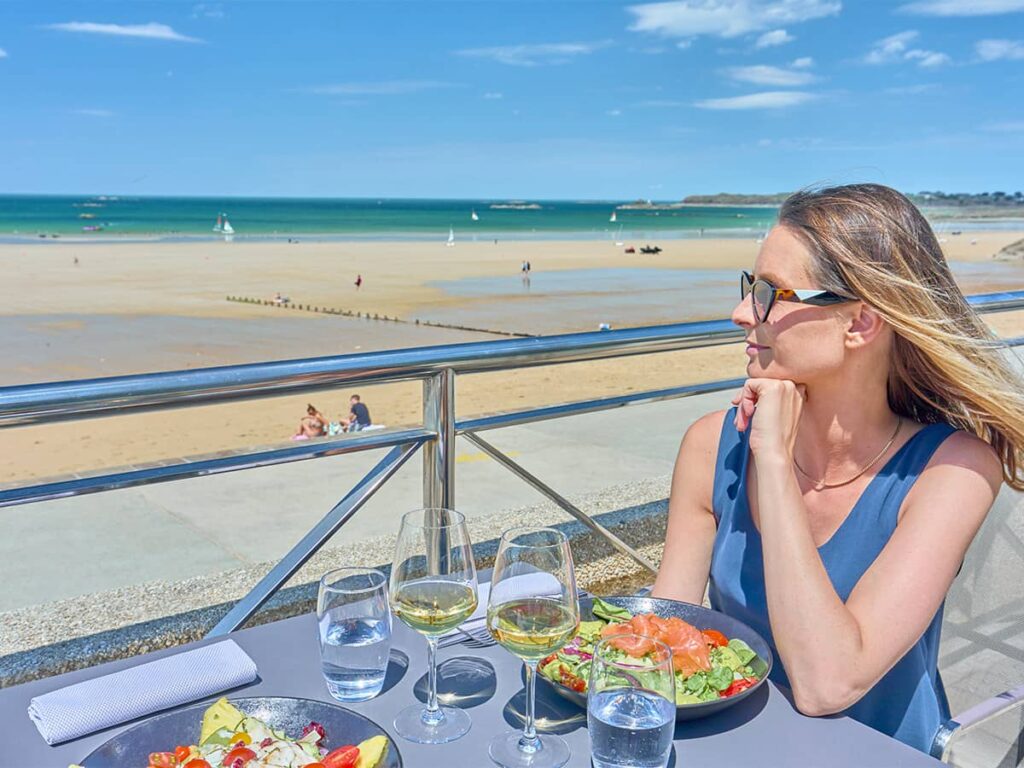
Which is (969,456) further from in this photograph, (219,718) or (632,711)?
(219,718)

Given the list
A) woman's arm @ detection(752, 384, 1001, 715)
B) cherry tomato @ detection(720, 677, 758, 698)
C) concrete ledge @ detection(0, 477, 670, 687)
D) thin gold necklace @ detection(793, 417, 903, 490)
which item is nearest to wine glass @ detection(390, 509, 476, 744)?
cherry tomato @ detection(720, 677, 758, 698)

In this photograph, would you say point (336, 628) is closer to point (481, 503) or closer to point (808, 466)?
point (808, 466)

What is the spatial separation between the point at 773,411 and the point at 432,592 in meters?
0.81

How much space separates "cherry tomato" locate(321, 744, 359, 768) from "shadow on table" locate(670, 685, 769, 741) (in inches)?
18.6

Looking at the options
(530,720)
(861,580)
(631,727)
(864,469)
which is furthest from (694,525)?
(631,727)

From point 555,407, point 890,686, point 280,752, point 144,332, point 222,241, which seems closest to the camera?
point 280,752

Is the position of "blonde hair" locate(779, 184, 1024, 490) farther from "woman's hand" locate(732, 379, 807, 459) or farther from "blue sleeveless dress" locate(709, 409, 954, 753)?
"woman's hand" locate(732, 379, 807, 459)

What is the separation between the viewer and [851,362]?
2.02 m

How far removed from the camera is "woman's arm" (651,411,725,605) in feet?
7.22

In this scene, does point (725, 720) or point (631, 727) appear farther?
point (725, 720)

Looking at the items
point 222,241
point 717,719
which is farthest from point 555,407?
point 222,241

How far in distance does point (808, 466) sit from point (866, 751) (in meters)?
0.82

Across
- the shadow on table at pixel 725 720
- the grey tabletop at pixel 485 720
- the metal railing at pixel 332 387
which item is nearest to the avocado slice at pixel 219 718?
the grey tabletop at pixel 485 720

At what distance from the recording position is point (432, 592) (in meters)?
1.49
